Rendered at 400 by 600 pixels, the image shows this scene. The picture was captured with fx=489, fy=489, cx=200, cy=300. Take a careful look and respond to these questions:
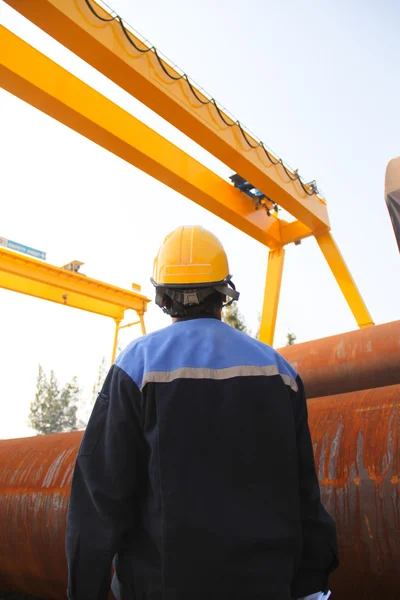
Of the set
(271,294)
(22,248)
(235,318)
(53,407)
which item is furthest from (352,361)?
(53,407)

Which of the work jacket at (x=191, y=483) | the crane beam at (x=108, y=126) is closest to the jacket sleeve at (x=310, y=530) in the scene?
the work jacket at (x=191, y=483)

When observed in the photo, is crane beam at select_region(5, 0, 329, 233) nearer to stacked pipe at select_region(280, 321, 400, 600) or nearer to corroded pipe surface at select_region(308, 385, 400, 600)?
stacked pipe at select_region(280, 321, 400, 600)

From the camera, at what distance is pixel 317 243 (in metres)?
10.3

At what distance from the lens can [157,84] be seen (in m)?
6.06

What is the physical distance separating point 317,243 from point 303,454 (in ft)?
30.4

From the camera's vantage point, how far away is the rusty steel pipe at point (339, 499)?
1897 mm

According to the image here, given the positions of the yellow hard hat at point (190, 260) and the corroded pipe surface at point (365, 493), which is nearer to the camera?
the yellow hard hat at point (190, 260)

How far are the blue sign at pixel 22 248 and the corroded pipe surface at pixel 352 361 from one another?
751 cm

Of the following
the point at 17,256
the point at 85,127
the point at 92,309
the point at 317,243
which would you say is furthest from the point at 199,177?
the point at 92,309

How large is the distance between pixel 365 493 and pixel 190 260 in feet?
4.08

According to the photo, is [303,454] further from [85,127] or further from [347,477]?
[85,127]

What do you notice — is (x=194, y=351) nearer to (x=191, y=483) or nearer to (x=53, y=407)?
(x=191, y=483)

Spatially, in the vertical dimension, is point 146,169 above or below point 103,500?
above

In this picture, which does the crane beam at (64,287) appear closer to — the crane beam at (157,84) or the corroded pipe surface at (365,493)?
the crane beam at (157,84)
